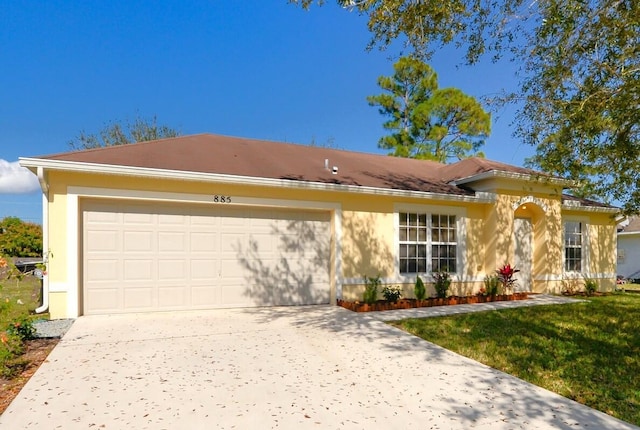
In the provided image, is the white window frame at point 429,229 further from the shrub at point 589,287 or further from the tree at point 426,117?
the tree at point 426,117

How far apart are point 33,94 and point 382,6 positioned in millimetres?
15831

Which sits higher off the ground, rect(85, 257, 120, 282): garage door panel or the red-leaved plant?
rect(85, 257, 120, 282): garage door panel

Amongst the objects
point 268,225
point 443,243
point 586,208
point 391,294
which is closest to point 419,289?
point 391,294

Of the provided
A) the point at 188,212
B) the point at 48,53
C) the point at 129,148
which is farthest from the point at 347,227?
the point at 48,53

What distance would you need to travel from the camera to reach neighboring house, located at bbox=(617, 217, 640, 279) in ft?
73.8

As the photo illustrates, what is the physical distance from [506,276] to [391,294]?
394cm

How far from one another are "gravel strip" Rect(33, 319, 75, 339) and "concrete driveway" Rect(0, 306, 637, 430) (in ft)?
0.73

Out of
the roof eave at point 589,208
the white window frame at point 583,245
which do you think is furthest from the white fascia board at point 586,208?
the white window frame at point 583,245

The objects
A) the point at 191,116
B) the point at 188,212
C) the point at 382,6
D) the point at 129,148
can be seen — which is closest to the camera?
the point at 382,6

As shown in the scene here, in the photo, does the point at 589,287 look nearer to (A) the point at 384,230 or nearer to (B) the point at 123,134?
(A) the point at 384,230

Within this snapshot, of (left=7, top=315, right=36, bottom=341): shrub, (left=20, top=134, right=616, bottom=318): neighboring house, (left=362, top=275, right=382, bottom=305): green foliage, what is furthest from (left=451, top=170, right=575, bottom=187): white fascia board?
(left=7, top=315, right=36, bottom=341): shrub

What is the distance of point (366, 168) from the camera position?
11.7 metres

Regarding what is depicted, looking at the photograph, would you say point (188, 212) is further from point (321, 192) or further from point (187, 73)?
point (187, 73)

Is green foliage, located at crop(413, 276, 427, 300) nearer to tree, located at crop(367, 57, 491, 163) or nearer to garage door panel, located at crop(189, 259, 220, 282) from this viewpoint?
garage door panel, located at crop(189, 259, 220, 282)
